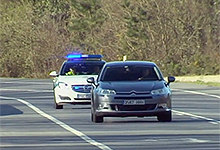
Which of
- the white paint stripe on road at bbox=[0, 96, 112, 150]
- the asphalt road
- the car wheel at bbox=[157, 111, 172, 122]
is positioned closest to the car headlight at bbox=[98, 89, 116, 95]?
the asphalt road

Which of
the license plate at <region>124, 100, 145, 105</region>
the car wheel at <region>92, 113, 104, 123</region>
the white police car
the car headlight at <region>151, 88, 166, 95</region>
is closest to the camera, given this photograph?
the license plate at <region>124, 100, 145, 105</region>

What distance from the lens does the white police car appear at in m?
23.3

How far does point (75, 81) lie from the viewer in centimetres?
2359

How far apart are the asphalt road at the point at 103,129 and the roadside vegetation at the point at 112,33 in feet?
77.7

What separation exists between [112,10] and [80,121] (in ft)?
116

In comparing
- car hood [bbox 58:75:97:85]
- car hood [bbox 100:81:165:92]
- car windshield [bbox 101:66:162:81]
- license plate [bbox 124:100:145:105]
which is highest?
car windshield [bbox 101:66:162:81]

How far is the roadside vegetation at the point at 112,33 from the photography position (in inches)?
2014

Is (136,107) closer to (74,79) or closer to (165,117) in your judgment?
(165,117)

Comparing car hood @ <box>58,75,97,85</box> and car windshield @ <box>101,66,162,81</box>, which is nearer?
car windshield @ <box>101,66,162,81</box>

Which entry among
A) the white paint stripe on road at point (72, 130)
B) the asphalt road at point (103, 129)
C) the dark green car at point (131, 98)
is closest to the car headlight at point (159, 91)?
the dark green car at point (131, 98)

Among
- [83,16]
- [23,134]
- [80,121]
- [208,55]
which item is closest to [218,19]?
[208,55]

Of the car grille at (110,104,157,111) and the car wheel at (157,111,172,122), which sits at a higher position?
the car grille at (110,104,157,111)

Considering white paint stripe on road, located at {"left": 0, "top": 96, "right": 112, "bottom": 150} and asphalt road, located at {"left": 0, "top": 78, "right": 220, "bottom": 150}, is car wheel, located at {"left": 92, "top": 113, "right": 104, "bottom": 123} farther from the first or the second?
white paint stripe on road, located at {"left": 0, "top": 96, "right": 112, "bottom": 150}

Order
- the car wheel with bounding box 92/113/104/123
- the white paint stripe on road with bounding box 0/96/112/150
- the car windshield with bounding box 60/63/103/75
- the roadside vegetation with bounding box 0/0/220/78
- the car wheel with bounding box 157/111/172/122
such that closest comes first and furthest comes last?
the white paint stripe on road with bounding box 0/96/112/150
the car wheel with bounding box 157/111/172/122
the car wheel with bounding box 92/113/104/123
the car windshield with bounding box 60/63/103/75
the roadside vegetation with bounding box 0/0/220/78
